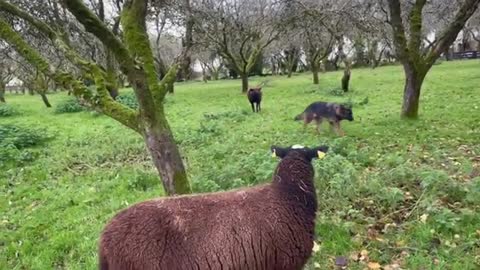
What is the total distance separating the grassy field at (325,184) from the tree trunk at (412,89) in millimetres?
526

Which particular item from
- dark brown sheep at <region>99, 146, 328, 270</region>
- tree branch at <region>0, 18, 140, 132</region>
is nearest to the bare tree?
tree branch at <region>0, 18, 140, 132</region>

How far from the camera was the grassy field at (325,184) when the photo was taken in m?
4.66

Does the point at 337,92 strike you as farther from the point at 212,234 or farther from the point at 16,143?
the point at 212,234

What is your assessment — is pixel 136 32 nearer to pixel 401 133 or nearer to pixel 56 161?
pixel 56 161

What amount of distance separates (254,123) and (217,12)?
43.8ft

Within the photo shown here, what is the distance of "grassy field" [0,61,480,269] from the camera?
4656 millimetres

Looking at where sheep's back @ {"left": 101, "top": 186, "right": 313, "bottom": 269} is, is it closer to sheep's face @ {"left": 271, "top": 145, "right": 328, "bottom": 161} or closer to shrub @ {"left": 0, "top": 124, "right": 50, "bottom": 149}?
sheep's face @ {"left": 271, "top": 145, "right": 328, "bottom": 161}

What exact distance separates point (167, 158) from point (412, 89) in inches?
347

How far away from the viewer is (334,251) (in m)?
4.57

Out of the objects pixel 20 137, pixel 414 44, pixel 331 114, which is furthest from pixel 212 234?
pixel 20 137

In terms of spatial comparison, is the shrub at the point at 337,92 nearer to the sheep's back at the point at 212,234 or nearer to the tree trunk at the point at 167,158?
the tree trunk at the point at 167,158

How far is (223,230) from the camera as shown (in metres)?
3.29

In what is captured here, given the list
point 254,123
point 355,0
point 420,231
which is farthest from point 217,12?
point 420,231

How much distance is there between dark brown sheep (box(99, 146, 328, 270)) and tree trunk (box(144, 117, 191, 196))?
2.05 metres
